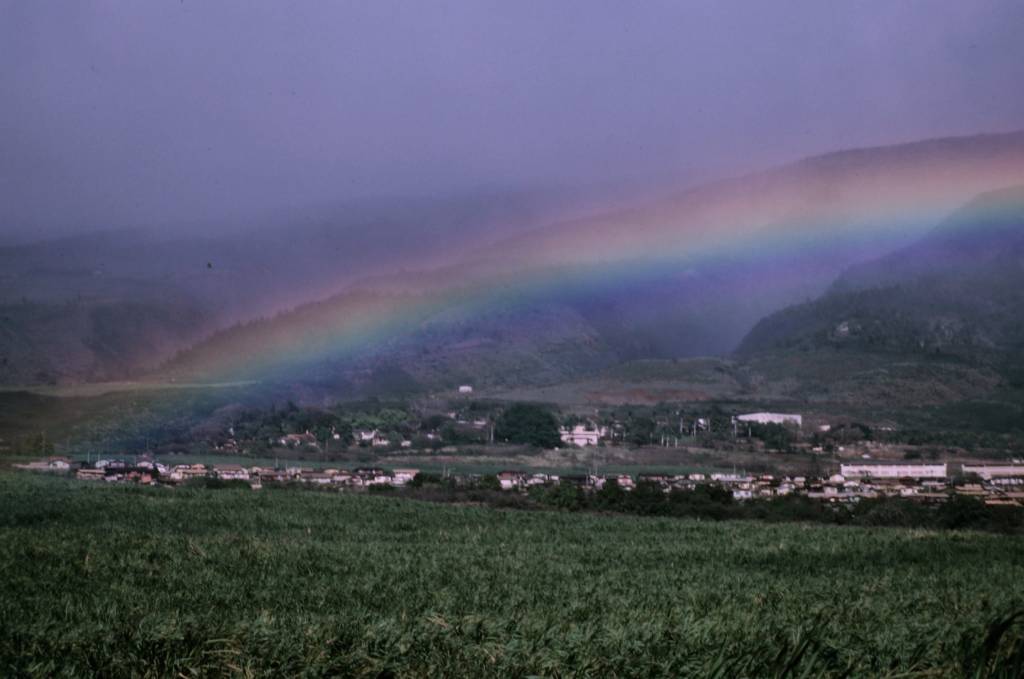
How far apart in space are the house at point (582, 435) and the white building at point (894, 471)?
18588mm

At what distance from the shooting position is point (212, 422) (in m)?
65.9

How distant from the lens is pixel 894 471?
53156mm

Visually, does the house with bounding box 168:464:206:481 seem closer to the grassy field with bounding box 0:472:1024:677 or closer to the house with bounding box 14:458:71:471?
the house with bounding box 14:458:71:471

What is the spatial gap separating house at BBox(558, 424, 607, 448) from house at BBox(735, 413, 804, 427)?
9.31 m

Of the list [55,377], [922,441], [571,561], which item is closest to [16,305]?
[55,377]

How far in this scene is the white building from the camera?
1991 inches

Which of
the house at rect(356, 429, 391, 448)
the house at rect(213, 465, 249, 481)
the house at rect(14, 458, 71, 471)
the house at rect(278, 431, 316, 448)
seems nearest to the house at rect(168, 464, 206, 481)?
the house at rect(213, 465, 249, 481)

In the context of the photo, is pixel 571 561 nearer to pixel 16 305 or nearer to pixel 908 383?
pixel 16 305

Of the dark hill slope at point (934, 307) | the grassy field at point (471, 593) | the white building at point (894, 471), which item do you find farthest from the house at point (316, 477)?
the dark hill slope at point (934, 307)

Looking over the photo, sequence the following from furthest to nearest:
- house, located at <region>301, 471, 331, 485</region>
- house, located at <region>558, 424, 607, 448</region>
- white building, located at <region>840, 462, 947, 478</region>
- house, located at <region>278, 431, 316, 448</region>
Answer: house, located at <region>558, 424, 607, 448</region>, house, located at <region>278, 431, 316, 448</region>, white building, located at <region>840, 462, 947, 478</region>, house, located at <region>301, 471, 331, 485</region>

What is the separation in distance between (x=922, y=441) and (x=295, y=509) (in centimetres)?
4931


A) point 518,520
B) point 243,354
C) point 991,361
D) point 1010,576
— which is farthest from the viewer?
point 991,361

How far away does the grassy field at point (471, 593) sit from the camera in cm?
505

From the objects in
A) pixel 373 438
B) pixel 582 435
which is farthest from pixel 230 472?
pixel 582 435
